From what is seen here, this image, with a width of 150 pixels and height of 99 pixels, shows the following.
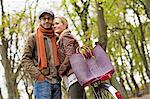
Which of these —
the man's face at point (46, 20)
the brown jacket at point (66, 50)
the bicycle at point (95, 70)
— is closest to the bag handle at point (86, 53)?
the bicycle at point (95, 70)

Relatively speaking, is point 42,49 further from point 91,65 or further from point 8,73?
point 8,73

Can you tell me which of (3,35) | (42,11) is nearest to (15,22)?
(3,35)

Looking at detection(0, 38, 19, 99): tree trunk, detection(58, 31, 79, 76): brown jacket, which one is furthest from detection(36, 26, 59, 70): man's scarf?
detection(0, 38, 19, 99): tree trunk

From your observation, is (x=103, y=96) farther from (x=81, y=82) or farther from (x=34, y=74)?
(x=34, y=74)

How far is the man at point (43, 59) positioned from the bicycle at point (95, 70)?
48 centimetres

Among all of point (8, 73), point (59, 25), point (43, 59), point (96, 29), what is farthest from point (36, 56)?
point (96, 29)

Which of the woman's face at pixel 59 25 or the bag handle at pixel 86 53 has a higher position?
the woman's face at pixel 59 25

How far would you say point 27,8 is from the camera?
28094 mm

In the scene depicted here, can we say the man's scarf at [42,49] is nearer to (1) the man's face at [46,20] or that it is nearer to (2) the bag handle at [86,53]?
(1) the man's face at [46,20]

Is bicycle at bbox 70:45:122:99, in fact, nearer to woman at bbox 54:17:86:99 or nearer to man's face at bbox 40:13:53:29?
woman at bbox 54:17:86:99

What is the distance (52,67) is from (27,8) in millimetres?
22678

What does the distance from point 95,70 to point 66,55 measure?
2.03ft

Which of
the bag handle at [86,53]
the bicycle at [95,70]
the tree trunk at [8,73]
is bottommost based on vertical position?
the tree trunk at [8,73]

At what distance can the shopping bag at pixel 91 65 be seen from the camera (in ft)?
17.5
